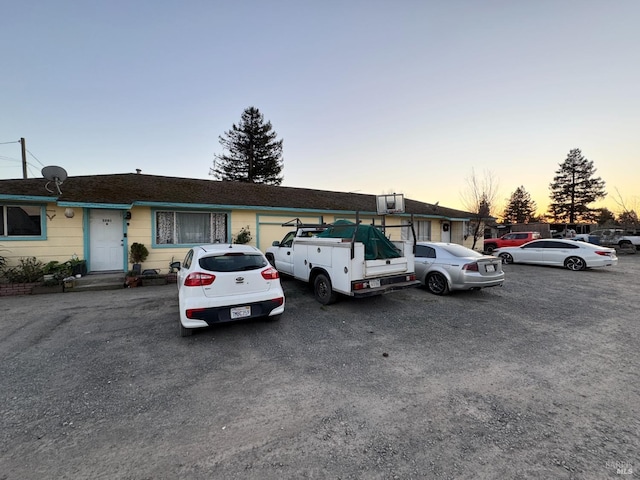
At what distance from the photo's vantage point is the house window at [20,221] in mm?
8320

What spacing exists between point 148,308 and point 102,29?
9969 millimetres

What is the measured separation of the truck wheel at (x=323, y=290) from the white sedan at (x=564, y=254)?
12.5m

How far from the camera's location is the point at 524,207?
53812 mm

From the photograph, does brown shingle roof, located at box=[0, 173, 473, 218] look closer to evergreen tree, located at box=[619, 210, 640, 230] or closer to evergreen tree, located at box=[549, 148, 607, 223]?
evergreen tree, located at box=[619, 210, 640, 230]

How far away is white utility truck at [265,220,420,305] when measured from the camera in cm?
574

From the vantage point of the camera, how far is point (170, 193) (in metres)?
10.8

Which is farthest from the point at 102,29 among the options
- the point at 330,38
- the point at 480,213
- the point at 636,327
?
the point at 480,213

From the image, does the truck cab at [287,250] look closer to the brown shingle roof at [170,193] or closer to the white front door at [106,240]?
the brown shingle roof at [170,193]

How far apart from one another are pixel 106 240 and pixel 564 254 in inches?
774

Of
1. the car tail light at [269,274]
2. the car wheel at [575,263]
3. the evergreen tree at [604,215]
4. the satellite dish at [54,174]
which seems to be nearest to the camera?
the car tail light at [269,274]

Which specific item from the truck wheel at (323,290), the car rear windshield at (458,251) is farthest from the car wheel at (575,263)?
the truck wheel at (323,290)

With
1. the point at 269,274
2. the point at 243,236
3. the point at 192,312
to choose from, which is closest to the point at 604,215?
the point at 243,236

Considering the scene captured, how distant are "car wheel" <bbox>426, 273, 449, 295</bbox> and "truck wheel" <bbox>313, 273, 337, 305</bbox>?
3157 mm

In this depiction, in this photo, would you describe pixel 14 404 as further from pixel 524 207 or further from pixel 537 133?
pixel 524 207
